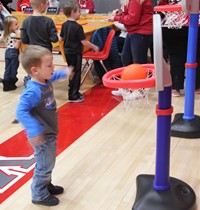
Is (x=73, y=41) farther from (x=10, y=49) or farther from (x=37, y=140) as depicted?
(x=37, y=140)

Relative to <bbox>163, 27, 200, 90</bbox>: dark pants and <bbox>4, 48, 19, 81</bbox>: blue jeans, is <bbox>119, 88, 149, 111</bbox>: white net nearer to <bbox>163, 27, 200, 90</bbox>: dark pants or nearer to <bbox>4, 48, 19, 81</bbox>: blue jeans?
<bbox>163, 27, 200, 90</bbox>: dark pants

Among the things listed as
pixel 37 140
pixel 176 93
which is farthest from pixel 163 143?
pixel 176 93

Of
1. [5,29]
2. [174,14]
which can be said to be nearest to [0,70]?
[5,29]

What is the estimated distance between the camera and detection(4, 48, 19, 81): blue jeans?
4.98 metres

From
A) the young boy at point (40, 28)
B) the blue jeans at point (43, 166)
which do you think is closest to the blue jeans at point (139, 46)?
the young boy at point (40, 28)

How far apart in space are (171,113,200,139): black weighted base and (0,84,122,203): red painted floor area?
87 centimetres

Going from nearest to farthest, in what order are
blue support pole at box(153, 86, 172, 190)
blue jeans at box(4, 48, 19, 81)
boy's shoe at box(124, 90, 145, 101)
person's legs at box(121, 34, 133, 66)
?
blue support pole at box(153, 86, 172, 190) → boy's shoe at box(124, 90, 145, 101) → person's legs at box(121, 34, 133, 66) → blue jeans at box(4, 48, 19, 81)

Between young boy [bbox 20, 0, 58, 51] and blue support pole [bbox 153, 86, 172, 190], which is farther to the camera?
young boy [bbox 20, 0, 58, 51]

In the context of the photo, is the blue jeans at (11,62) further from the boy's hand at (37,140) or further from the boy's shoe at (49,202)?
the boy's hand at (37,140)

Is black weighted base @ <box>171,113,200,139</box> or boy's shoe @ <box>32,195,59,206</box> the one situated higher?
black weighted base @ <box>171,113,200,139</box>

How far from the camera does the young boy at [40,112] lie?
2039 millimetres

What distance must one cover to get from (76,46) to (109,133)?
53.3 inches

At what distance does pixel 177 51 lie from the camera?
455cm

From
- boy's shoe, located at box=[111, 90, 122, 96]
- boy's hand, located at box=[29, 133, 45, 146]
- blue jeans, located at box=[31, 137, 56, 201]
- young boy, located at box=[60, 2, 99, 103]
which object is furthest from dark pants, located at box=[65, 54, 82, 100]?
boy's hand, located at box=[29, 133, 45, 146]
